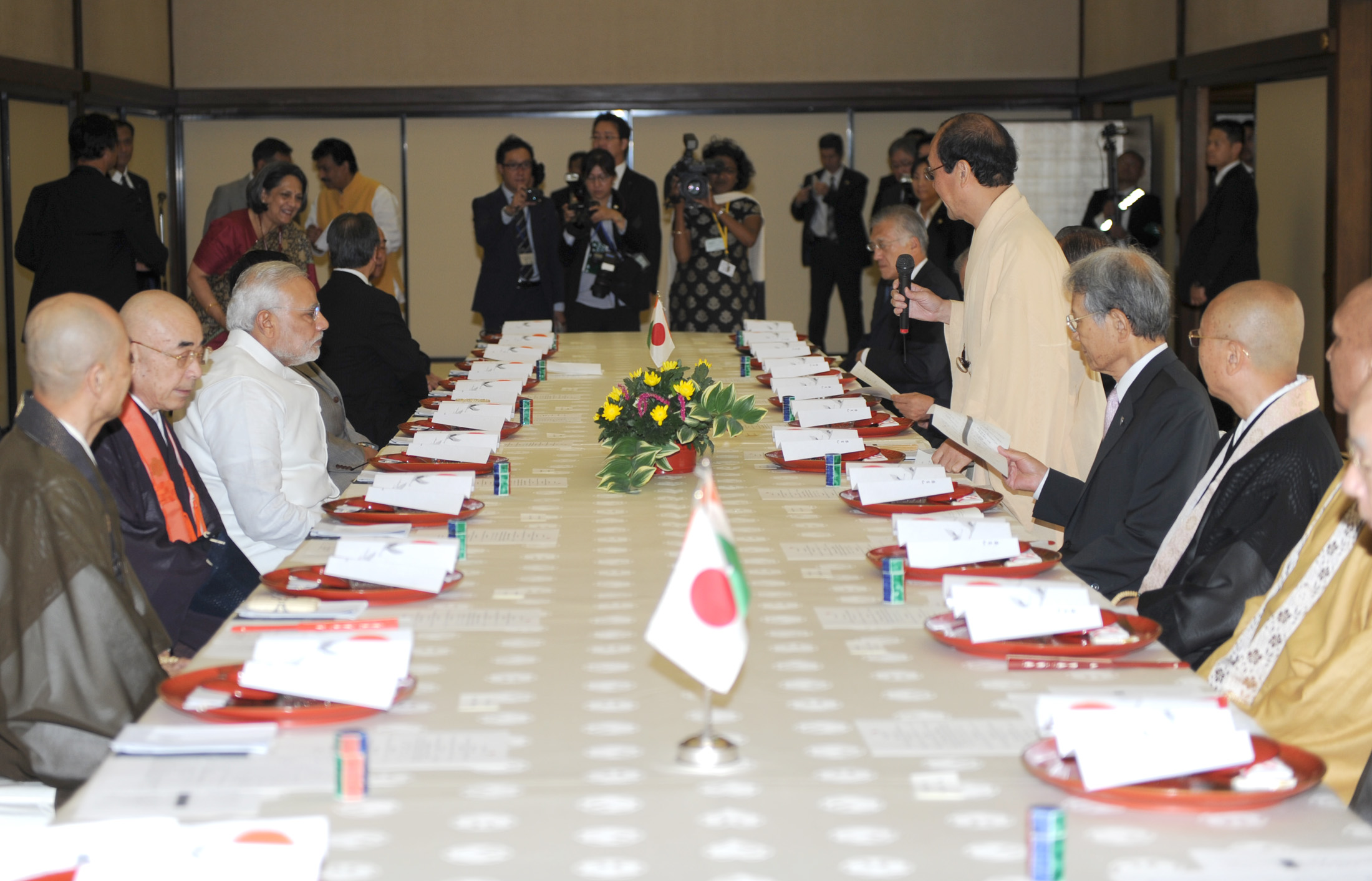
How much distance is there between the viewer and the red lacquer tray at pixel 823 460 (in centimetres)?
321

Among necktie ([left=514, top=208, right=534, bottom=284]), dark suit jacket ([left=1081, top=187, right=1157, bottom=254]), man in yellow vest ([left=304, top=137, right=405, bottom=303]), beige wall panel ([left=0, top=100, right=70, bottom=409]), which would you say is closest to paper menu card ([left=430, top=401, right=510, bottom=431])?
necktie ([left=514, top=208, right=534, bottom=284])

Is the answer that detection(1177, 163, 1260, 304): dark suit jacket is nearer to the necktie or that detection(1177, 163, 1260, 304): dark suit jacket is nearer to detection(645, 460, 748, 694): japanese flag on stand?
the necktie

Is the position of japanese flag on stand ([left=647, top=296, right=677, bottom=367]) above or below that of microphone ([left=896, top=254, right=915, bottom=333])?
below

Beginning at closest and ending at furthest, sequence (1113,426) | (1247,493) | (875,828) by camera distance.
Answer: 1. (875,828)
2. (1247,493)
3. (1113,426)

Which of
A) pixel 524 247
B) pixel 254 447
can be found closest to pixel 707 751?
pixel 254 447

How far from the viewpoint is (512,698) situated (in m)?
1.68

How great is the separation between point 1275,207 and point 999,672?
21.3 ft

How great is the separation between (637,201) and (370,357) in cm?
248

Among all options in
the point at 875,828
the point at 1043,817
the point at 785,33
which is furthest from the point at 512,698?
the point at 785,33

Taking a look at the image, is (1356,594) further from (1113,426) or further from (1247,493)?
(1113,426)

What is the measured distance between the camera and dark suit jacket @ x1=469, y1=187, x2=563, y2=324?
754 centimetres

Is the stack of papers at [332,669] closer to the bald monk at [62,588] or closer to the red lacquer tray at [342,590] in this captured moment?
the red lacquer tray at [342,590]

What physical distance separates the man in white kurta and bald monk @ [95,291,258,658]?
1.92m

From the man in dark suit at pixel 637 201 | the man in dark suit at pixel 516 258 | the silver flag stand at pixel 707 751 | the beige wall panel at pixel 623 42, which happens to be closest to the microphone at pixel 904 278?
the silver flag stand at pixel 707 751
